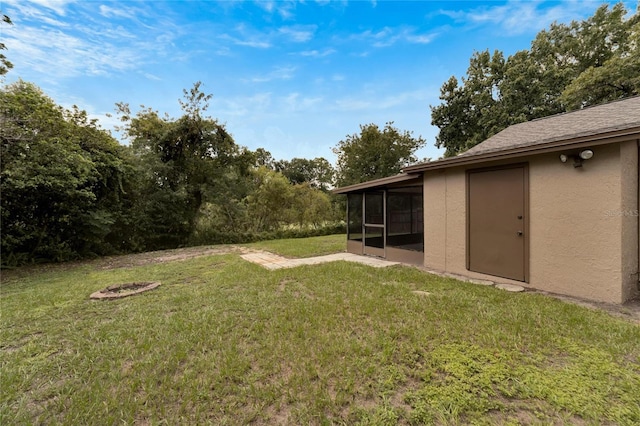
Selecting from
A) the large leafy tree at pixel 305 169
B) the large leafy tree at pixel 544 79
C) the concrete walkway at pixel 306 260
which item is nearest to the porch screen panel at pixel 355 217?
the concrete walkway at pixel 306 260

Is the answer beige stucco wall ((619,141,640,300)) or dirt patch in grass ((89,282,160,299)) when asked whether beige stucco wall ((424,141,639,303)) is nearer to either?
beige stucco wall ((619,141,640,300))

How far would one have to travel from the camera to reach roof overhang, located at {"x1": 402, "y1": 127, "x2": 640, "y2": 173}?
308cm

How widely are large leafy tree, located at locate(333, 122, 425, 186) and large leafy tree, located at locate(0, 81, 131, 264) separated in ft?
42.6

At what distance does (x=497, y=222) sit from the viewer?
14.7 ft

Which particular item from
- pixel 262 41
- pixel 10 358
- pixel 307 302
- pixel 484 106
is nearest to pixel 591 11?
pixel 484 106

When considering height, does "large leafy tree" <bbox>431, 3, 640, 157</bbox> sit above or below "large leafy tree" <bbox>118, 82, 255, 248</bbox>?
above

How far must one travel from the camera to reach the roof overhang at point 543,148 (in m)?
3.08

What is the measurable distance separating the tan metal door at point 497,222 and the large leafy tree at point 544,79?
11258 mm

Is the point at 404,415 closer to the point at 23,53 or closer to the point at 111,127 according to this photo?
the point at 23,53

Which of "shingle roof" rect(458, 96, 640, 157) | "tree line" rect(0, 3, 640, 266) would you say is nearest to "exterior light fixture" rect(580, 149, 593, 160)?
"shingle roof" rect(458, 96, 640, 157)

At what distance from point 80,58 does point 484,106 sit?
17.8m

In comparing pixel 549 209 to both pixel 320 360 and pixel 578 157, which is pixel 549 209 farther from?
pixel 320 360

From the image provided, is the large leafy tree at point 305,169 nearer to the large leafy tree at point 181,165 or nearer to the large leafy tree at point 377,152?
the large leafy tree at point 377,152

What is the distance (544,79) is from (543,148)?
14.0 meters
